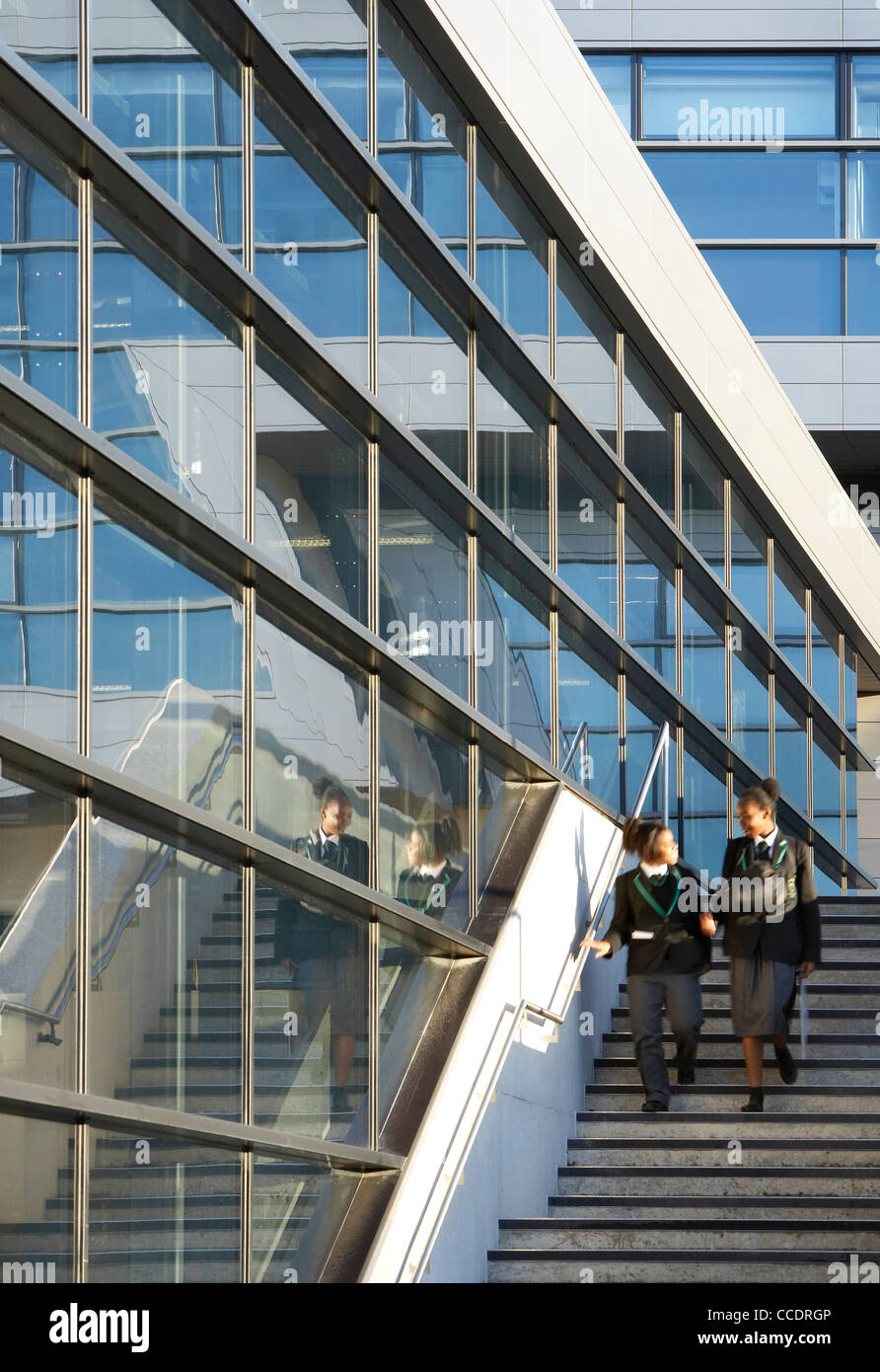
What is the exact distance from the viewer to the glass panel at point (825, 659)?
18.8 m

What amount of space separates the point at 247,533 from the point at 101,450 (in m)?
1.31

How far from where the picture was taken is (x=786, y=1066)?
428 inches

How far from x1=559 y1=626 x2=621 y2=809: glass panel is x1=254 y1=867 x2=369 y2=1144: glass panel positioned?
11.5 ft

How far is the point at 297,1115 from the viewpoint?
748cm

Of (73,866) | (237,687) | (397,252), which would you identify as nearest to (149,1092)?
(73,866)

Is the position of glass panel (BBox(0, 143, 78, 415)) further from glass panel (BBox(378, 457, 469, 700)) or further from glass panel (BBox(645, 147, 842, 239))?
glass panel (BBox(645, 147, 842, 239))

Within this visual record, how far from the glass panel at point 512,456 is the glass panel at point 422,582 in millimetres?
675

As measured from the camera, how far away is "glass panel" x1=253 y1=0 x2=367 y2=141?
25.5 ft

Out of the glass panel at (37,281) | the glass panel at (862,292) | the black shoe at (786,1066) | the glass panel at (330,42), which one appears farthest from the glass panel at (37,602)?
the glass panel at (862,292)

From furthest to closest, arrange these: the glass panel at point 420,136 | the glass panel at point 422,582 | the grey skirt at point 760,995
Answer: the grey skirt at point 760,995
the glass panel at point 420,136
the glass panel at point 422,582

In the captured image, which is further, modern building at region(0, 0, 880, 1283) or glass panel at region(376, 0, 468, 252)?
glass panel at region(376, 0, 468, 252)

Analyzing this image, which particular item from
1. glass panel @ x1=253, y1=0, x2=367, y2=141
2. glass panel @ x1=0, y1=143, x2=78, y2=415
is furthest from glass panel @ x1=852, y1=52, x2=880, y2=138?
glass panel @ x1=0, y1=143, x2=78, y2=415

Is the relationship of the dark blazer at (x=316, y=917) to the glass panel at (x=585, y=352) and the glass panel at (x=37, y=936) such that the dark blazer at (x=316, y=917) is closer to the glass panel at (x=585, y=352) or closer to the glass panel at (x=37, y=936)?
the glass panel at (x=37, y=936)
